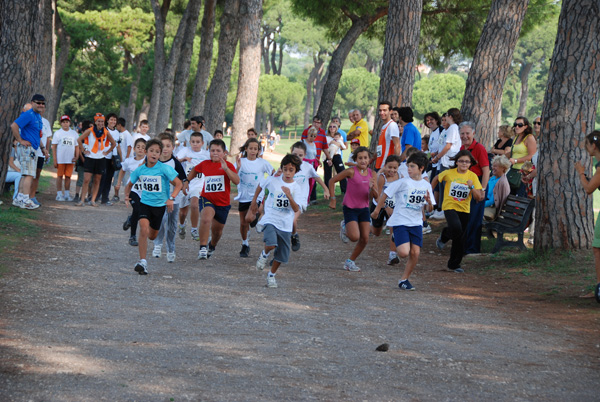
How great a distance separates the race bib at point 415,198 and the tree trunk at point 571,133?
229cm

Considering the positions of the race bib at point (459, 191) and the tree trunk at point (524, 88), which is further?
the tree trunk at point (524, 88)

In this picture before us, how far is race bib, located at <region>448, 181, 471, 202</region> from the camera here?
10.9m

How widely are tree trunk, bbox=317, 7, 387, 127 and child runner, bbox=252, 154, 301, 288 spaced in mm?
13777

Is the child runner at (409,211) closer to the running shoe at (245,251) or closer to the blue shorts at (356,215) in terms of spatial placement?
the blue shorts at (356,215)

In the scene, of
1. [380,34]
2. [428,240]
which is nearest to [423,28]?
[380,34]

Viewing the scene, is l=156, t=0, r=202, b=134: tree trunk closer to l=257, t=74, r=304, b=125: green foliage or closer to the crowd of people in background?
the crowd of people in background

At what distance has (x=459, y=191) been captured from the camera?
10.9 m

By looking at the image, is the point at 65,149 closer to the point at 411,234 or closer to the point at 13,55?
the point at 13,55

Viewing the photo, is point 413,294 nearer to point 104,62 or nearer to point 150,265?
point 150,265

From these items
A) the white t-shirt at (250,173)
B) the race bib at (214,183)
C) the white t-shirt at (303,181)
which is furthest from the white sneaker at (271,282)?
the white t-shirt at (250,173)

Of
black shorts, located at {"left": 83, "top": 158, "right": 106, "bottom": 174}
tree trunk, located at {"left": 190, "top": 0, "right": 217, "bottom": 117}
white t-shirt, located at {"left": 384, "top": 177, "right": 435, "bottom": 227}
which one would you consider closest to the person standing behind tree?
black shorts, located at {"left": 83, "top": 158, "right": 106, "bottom": 174}

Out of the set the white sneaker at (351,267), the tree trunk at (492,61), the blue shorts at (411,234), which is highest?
the tree trunk at (492,61)

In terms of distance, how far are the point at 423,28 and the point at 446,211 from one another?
1516 centimetres

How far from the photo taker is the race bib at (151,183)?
9.84 metres
